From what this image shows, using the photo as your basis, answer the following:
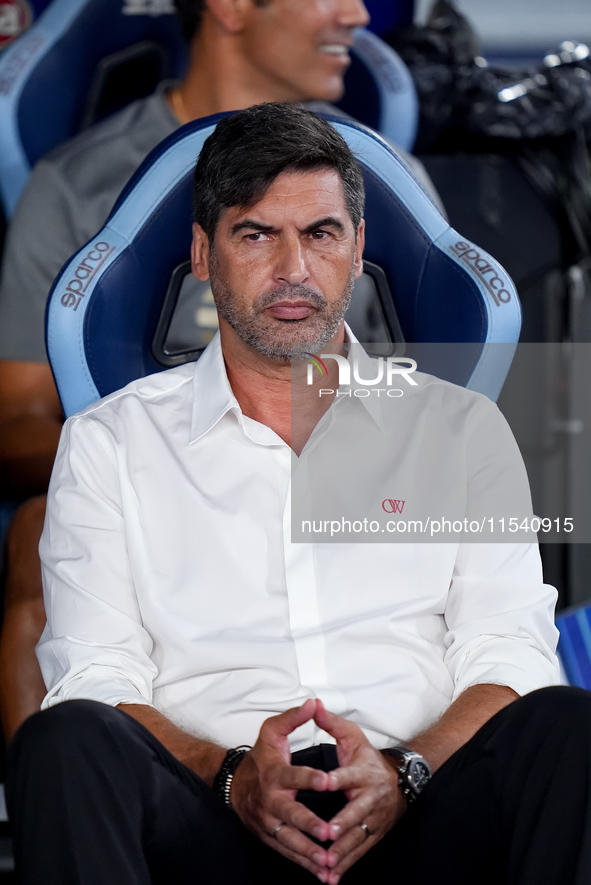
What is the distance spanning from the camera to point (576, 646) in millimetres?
2150

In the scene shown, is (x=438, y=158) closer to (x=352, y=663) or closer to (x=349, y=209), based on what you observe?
Result: (x=349, y=209)

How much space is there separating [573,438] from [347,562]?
59.0 inches

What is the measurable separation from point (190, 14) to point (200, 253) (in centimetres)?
110

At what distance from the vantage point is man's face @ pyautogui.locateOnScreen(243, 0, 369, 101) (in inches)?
79.7

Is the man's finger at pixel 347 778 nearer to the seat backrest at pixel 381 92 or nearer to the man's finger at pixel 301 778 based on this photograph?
the man's finger at pixel 301 778

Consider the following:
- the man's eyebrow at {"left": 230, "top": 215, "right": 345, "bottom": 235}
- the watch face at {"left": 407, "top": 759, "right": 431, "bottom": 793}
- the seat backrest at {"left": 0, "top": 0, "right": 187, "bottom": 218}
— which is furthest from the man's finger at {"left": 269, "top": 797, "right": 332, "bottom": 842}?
the seat backrest at {"left": 0, "top": 0, "right": 187, "bottom": 218}

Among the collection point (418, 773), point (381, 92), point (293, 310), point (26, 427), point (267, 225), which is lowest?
point (418, 773)

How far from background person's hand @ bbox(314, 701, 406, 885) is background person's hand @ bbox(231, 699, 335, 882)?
0.01 m

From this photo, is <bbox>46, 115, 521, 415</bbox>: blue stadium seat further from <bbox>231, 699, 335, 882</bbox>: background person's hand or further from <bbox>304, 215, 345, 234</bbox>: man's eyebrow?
<bbox>231, 699, 335, 882</bbox>: background person's hand

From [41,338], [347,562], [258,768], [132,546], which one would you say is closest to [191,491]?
[132,546]

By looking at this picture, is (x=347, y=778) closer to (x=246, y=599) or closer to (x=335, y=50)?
(x=246, y=599)

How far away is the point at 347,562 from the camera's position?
1151mm

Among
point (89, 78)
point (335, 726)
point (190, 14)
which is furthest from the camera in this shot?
point (89, 78)

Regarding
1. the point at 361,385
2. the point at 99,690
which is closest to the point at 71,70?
the point at 361,385
